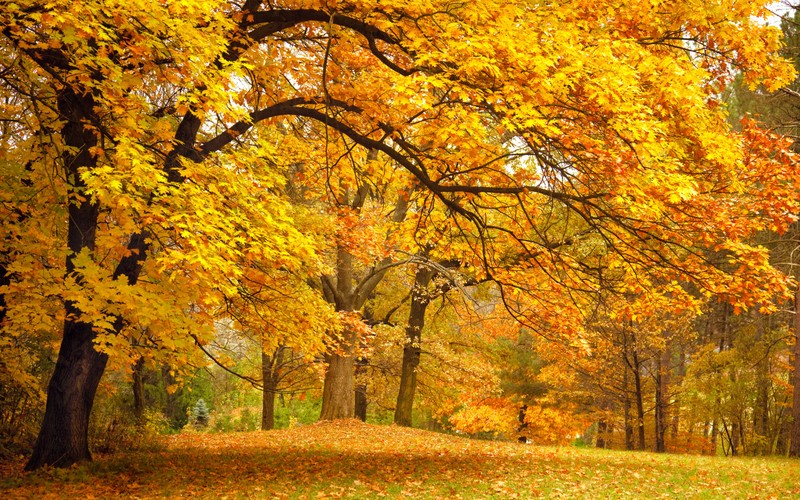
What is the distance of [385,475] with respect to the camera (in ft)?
30.1

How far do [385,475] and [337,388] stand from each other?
824 centimetres

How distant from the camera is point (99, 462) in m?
9.31

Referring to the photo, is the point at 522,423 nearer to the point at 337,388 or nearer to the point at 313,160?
the point at 337,388

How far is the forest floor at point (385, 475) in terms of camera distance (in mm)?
7949

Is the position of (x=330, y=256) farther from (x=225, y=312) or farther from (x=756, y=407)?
(x=756, y=407)

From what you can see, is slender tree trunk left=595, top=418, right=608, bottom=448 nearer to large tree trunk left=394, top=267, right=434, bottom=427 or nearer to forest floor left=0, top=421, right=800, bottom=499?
large tree trunk left=394, top=267, right=434, bottom=427

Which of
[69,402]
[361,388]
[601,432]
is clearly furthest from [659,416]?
[69,402]

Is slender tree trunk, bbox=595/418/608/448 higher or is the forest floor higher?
the forest floor

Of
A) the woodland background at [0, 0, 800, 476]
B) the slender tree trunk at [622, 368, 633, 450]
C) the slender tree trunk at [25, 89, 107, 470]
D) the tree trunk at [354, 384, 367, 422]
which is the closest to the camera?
the woodland background at [0, 0, 800, 476]

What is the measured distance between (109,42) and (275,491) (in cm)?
562

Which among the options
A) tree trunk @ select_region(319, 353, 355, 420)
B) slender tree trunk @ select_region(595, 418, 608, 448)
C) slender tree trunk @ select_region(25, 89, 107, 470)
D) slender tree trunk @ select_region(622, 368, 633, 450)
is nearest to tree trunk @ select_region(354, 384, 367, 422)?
tree trunk @ select_region(319, 353, 355, 420)

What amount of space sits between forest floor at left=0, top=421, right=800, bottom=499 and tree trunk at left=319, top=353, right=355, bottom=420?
402 centimetres

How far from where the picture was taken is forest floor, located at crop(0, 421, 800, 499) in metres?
7.95

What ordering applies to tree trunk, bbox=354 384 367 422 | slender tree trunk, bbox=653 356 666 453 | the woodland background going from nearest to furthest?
the woodland background, slender tree trunk, bbox=653 356 666 453, tree trunk, bbox=354 384 367 422
